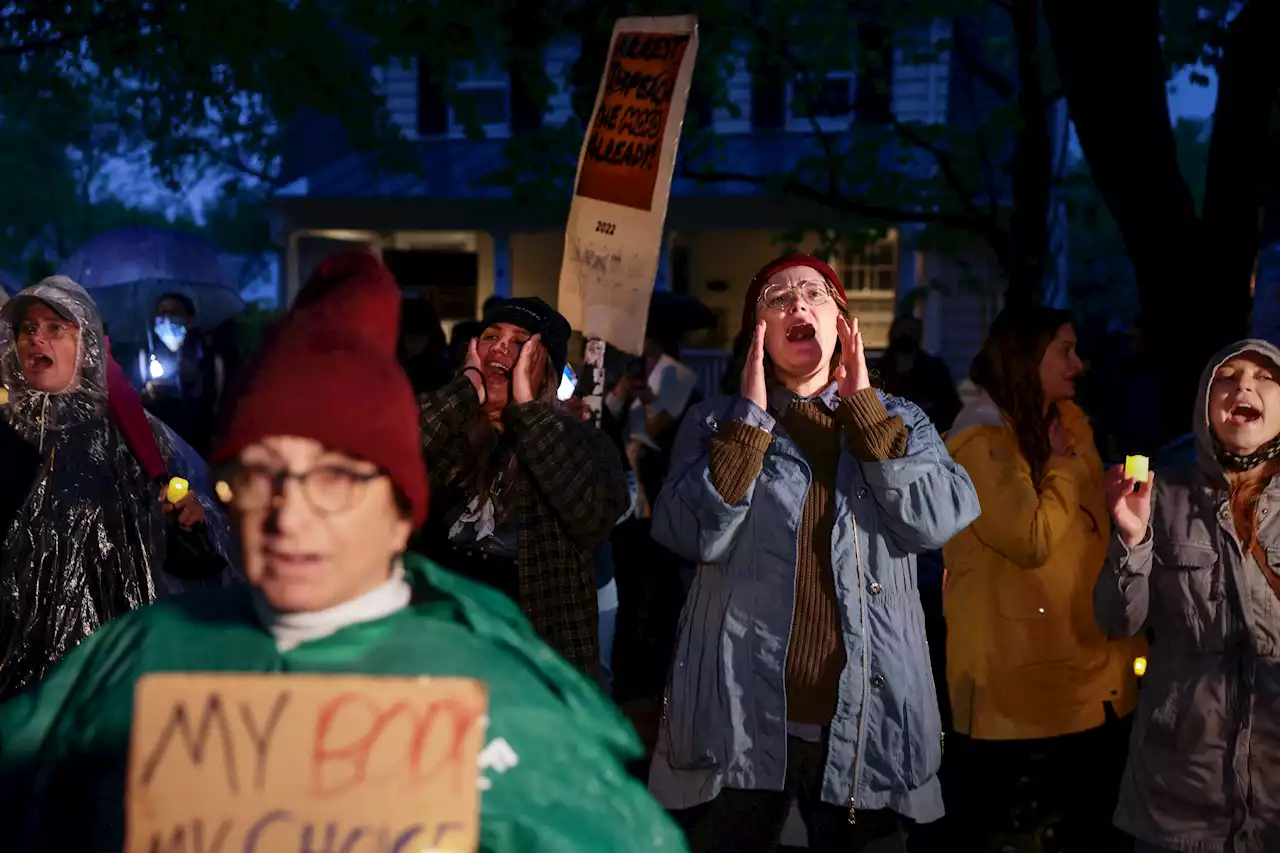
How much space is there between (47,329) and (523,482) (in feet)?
5.97

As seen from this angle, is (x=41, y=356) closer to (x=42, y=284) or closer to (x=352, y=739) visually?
(x=42, y=284)

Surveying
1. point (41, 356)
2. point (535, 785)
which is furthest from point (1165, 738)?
point (41, 356)

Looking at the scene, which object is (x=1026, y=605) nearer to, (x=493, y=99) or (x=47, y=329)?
(x=47, y=329)

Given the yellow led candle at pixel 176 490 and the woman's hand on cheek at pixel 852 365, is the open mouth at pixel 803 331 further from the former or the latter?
the yellow led candle at pixel 176 490

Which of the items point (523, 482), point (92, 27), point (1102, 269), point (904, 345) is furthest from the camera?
point (1102, 269)

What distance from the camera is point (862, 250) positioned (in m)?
14.8

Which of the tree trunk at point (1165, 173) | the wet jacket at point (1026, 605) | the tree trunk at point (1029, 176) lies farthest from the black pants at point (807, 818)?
the tree trunk at point (1029, 176)

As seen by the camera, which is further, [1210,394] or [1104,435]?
[1104,435]

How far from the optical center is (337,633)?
2.25m

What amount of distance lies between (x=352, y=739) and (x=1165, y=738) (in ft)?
10.0

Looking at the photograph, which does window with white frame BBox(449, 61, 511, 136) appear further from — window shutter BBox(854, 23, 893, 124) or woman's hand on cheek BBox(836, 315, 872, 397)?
woman's hand on cheek BBox(836, 315, 872, 397)

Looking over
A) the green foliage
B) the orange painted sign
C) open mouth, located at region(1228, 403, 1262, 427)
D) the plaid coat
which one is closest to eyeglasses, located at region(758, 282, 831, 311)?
the plaid coat

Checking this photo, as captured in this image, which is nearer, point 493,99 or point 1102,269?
point 493,99

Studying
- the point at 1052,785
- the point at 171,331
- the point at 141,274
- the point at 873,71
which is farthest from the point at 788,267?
the point at 873,71
